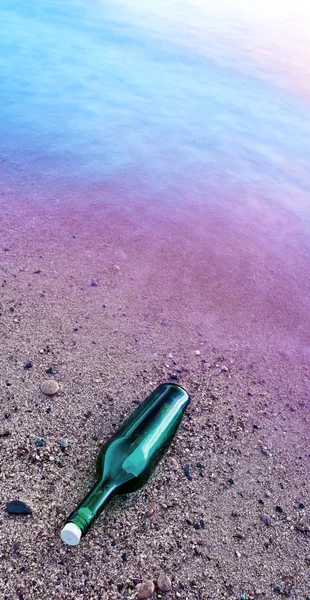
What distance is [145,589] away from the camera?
960mm

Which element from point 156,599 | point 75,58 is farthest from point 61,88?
point 156,599

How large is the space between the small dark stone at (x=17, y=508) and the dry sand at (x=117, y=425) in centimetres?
1

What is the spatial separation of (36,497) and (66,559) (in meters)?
0.15

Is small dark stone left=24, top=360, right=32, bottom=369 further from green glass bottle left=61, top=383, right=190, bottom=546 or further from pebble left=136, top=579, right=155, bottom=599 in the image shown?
pebble left=136, top=579, right=155, bottom=599

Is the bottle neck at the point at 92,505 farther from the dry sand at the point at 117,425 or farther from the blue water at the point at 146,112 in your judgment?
the blue water at the point at 146,112

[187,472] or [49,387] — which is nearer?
[187,472]

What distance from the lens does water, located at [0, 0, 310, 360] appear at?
6.26ft

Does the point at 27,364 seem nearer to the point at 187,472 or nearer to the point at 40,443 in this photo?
the point at 40,443

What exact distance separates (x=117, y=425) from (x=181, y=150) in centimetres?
194

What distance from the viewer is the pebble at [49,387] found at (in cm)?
130

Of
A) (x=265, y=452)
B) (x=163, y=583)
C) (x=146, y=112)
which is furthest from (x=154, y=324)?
(x=146, y=112)

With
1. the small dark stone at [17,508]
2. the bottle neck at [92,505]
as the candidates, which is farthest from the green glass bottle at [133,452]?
the small dark stone at [17,508]

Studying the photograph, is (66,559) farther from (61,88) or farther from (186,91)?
(186,91)

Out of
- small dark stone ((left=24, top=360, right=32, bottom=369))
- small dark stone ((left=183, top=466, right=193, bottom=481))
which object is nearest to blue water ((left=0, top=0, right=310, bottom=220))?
small dark stone ((left=24, top=360, right=32, bottom=369))
